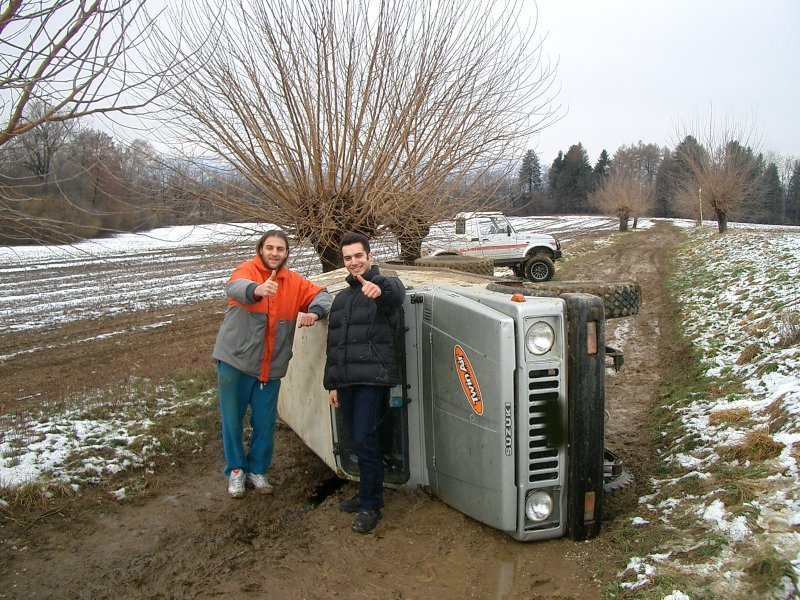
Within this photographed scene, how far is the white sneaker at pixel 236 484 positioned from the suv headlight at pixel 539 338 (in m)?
2.40

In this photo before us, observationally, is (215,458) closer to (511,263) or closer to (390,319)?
(390,319)

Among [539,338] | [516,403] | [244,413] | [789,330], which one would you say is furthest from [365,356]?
[789,330]

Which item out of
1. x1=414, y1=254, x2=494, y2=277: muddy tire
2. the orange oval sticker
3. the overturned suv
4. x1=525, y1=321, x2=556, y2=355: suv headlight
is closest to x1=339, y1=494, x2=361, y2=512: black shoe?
the overturned suv

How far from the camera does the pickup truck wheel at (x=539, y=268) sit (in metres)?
18.7

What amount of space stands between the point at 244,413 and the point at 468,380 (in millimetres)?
1801

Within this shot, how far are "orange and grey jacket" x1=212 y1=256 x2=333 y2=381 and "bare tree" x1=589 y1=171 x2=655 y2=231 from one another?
4753 centimetres

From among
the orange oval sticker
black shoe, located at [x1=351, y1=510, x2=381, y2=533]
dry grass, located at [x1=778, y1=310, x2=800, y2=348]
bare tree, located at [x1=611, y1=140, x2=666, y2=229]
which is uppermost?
bare tree, located at [x1=611, y1=140, x2=666, y2=229]

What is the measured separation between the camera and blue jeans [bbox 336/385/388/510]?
3752 millimetres

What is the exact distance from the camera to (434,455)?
3.86m

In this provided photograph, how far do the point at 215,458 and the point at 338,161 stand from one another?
3405 mm

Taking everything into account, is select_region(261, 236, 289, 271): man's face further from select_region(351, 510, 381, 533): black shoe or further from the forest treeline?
select_region(351, 510, 381, 533): black shoe

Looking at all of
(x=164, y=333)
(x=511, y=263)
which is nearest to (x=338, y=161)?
(x=164, y=333)

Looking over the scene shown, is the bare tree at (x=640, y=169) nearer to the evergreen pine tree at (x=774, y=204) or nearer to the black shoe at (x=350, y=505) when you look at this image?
the evergreen pine tree at (x=774, y=204)

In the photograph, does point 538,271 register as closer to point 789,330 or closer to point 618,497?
point 789,330
